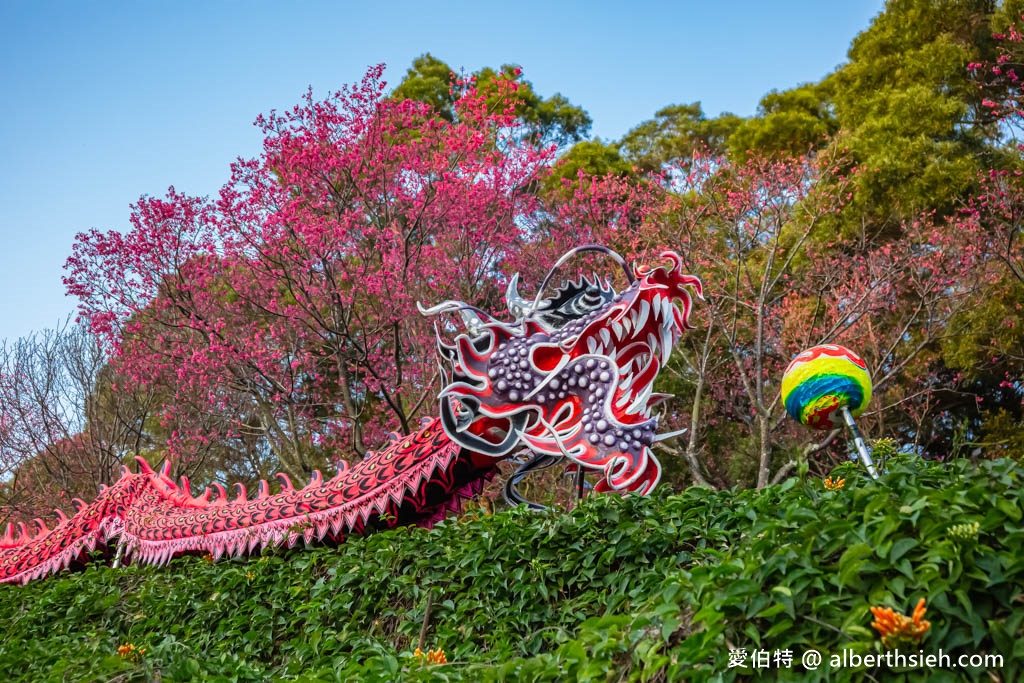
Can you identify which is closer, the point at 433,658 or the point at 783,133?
the point at 433,658

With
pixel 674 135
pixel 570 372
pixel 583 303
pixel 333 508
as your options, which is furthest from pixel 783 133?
pixel 333 508

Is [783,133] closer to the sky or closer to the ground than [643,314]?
closer to the sky

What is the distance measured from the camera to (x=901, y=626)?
2139 mm

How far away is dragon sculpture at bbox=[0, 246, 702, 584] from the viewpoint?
559 centimetres

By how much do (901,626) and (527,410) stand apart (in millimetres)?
3794

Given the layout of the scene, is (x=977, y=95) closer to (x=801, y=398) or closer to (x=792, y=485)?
(x=801, y=398)

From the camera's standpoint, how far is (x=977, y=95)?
1277 centimetres

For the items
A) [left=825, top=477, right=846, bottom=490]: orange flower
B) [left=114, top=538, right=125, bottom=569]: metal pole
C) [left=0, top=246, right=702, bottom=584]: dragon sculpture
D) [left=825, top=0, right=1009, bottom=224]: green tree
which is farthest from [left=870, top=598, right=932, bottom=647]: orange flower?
[left=825, top=0, right=1009, bottom=224]: green tree

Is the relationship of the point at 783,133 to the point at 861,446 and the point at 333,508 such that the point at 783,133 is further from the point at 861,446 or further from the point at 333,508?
the point at 861,446

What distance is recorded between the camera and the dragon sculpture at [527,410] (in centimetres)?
559

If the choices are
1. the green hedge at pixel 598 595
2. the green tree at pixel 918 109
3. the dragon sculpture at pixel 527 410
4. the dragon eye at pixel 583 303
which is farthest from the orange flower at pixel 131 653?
the green tree at pixel 918 109

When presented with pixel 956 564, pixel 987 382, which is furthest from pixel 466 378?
pixel 987 382

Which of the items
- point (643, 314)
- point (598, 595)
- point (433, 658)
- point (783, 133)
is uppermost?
point (783, 133)

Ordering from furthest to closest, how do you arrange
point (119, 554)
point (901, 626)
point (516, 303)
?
point (119, 554)
point (516, 303)
point (901, 626)
